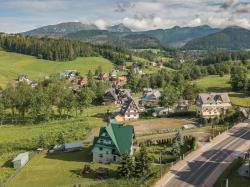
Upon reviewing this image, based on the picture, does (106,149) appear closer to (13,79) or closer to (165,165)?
(165,165)

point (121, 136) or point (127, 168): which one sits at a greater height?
point (121, 136)

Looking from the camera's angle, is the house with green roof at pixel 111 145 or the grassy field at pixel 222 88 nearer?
the house with green roof at pixel 111 145

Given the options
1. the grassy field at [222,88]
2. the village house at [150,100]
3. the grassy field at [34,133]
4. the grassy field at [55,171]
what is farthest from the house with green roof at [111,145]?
the grassy field at [222,88]

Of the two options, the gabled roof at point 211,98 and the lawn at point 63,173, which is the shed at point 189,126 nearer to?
the gabled roof at point 211,98

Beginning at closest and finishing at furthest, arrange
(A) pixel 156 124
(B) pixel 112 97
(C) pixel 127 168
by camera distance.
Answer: (C) pixel 127 168 → (A) pixel 156 124 → (B) pixel 112 97

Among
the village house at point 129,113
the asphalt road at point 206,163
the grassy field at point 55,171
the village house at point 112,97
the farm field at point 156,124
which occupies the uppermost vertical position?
the village house at point 112,97

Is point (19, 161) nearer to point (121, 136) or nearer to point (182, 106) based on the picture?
point (121, 136)

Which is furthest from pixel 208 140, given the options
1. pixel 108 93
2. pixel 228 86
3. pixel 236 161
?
pixel 228 86

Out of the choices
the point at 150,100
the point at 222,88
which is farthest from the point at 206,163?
the point at 222,88
